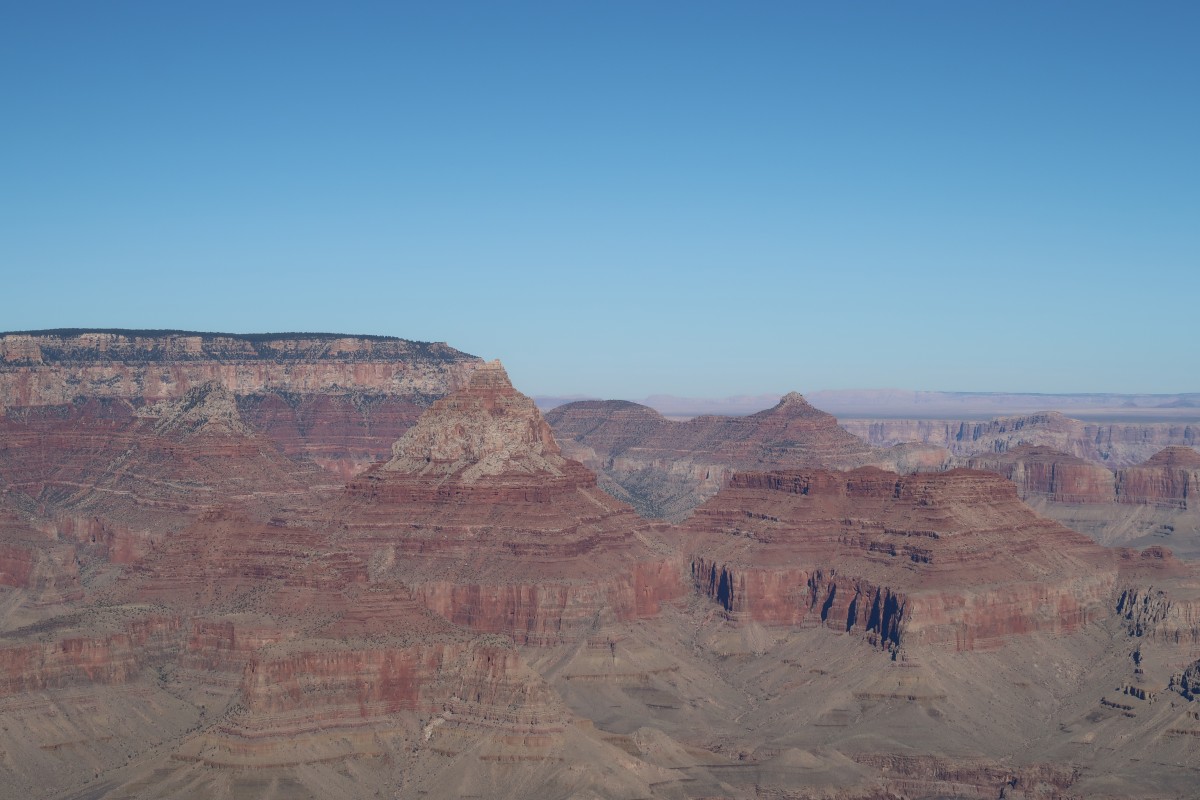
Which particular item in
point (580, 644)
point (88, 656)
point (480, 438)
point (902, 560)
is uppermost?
point (480, 438)

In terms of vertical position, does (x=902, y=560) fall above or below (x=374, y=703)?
above

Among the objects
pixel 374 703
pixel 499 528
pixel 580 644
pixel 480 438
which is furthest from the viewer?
pixel 480 438

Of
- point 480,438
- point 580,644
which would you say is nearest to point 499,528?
point 480,438

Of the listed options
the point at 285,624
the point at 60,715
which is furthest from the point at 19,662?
the point at 285,624

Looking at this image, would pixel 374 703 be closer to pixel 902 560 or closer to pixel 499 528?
pixel 499 528

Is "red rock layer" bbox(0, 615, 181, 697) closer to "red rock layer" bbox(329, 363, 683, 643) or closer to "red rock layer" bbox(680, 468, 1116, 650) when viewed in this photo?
"red rock layer" bbox(329, 363, 683, 643)

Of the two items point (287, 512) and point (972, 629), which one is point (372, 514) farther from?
point (972, 629)

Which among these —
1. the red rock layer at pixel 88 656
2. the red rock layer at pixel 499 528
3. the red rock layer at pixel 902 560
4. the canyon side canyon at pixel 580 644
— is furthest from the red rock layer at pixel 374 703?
the red rock layer at pixel 902 560
